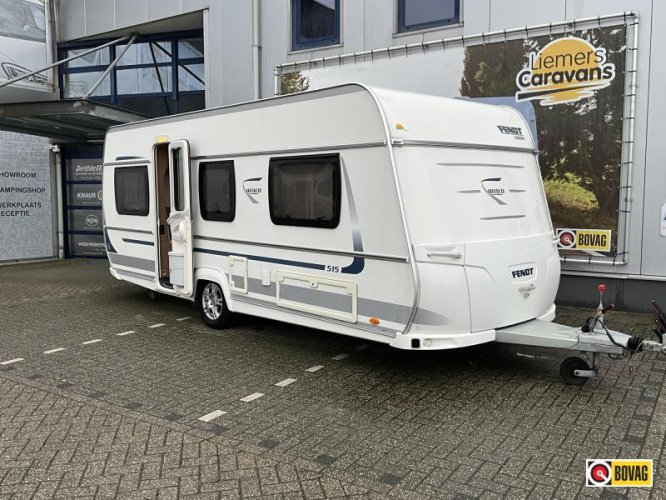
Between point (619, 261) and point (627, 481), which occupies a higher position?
point (619, 261)

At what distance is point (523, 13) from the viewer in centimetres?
852

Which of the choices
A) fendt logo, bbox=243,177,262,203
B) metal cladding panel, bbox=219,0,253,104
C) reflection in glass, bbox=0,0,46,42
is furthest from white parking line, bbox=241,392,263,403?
reflection in glass, bbox=0,0,46,42

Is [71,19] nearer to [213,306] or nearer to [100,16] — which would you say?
[100,16]

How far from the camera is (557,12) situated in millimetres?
8297

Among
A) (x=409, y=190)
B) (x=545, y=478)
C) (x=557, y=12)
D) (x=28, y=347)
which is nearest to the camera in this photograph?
(x=545, y=478)

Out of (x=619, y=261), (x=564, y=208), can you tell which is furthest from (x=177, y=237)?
(x=619, y=261)

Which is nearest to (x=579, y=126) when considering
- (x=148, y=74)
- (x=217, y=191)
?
(x=217, y=191)

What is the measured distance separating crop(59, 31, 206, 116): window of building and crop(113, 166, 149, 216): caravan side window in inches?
191

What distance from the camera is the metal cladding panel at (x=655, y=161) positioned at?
7.74 metres

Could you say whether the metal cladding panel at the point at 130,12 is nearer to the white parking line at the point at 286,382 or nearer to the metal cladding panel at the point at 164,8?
the metal cladding panel at the point at 164,8

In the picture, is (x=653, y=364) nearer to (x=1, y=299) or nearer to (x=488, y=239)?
(x=488, y=239)

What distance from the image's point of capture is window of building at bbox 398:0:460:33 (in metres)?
9.17

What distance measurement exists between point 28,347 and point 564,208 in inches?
277

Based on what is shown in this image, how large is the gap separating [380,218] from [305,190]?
104cm
